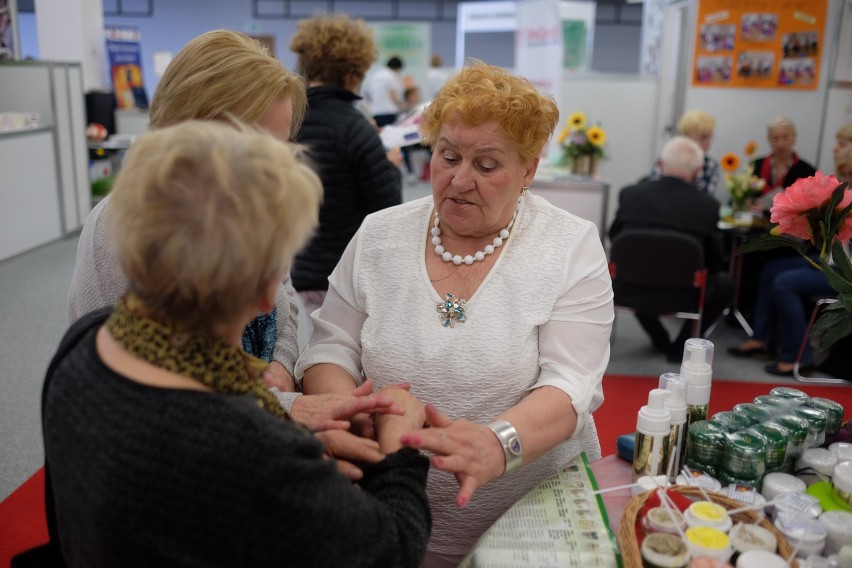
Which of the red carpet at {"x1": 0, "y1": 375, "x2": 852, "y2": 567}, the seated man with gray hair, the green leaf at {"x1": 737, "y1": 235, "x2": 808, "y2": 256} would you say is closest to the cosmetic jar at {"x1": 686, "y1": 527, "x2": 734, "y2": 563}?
the green leaf at {"x1": 737, "y1": 235, "x2": 808, "y2": 256}

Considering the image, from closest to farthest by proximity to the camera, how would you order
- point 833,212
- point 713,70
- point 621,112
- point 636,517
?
point 636,517 → point 833,212 → point 713,70 → point 621,112

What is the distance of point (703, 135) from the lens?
5512 millimetres

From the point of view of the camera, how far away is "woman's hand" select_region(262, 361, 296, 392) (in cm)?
158

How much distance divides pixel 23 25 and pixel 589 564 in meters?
20.3

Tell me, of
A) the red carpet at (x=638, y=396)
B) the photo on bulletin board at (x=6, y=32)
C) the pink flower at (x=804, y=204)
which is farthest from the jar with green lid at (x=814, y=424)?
the photo on bulletin board at (x=6, y=32)

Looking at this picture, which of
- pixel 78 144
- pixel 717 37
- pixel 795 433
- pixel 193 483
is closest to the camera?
pixel 193 483

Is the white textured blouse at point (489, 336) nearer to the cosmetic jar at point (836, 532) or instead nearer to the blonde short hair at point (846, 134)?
the cosmetic jar at point (836, 532)

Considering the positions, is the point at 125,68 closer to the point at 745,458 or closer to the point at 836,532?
the point at 745,458

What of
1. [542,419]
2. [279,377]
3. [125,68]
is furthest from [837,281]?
[125,68]

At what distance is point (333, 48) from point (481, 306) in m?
1.69

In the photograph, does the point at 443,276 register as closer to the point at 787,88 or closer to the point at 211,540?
the point at 211,540

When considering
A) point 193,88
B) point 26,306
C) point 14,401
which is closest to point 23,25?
point 26,306

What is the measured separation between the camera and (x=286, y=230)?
2.95ft

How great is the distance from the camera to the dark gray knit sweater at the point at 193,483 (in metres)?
0.84
